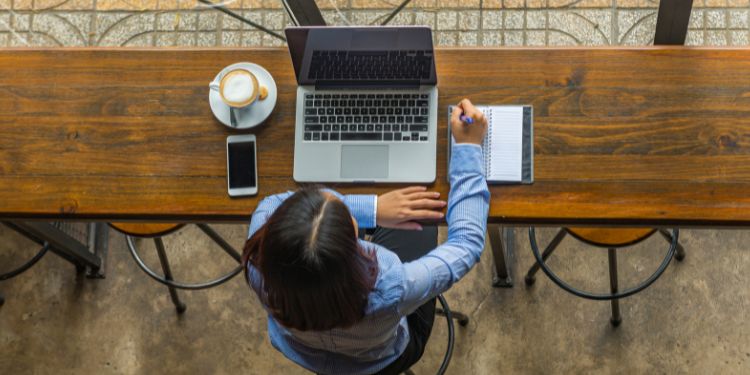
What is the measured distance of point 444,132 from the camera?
210cm

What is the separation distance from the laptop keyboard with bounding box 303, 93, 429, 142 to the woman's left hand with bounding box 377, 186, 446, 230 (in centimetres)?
16

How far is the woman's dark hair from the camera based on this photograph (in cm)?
154

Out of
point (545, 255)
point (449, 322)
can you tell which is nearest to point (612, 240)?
point (545, 255)

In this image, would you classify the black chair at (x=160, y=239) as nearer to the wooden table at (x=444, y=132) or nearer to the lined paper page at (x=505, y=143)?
the wooden table at (x=444, y=132)

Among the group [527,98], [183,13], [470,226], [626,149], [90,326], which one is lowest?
[90,326]

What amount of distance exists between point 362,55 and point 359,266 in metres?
0.69

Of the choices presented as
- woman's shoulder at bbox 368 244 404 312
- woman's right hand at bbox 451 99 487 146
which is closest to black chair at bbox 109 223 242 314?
woman's shoulder at bbox 368 244 404 312

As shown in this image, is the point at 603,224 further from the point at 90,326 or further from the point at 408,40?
the point at 90,326

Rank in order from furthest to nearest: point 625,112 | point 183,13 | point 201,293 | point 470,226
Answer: point 183,13 < point 201,293 < point 625,112 < point 470,226

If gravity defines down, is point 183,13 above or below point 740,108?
above

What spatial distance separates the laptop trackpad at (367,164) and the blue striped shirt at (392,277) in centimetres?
7

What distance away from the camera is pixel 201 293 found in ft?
10.7

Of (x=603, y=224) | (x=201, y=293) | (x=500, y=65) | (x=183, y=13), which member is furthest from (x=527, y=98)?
(x=183, y=13)

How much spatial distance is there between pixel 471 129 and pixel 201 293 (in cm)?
172
